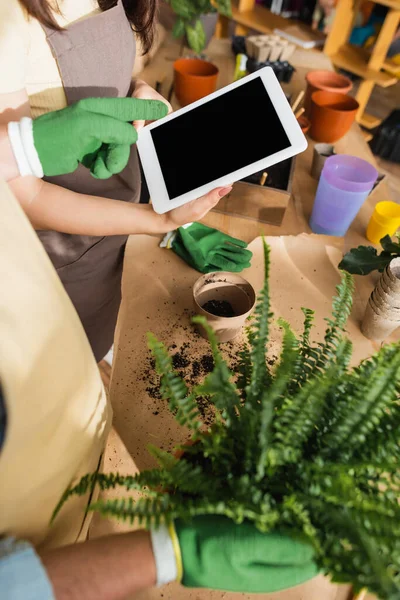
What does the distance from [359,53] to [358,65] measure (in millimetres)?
156

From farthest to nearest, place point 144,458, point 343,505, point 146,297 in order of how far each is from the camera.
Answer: point 146,297 < point 144,458 < point 343,505

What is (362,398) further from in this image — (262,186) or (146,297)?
(262,186)

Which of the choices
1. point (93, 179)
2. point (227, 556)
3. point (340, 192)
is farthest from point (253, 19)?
point (227, 556)

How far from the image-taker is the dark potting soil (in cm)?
85

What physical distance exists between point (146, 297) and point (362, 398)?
58cm

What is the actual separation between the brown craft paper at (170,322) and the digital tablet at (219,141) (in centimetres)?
21

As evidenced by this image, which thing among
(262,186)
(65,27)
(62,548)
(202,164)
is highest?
(65,27)

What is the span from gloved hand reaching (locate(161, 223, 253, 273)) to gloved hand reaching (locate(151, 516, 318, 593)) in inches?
24.6

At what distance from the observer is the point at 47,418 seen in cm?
48

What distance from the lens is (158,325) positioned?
889 mm

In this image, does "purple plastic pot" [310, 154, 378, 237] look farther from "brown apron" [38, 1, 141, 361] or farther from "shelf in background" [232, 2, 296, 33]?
"shelf in background" [232, 2, 296, 33]

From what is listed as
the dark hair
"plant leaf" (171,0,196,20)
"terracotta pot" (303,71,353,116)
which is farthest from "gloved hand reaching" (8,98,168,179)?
"plant leaf" (171,0,196,20)

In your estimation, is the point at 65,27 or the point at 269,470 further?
the point at 65,27

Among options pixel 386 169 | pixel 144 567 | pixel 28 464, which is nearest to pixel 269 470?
pixel 144 567
